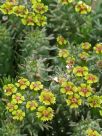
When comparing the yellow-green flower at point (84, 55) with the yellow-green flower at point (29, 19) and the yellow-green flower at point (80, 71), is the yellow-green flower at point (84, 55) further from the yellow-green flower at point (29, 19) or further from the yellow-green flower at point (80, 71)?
the yellow-green flower at point (29, 19)

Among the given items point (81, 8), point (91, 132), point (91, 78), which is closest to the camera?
point (91, 132)

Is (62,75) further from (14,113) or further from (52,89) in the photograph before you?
(14,113)

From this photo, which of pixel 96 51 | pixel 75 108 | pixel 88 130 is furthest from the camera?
pixel 96 51

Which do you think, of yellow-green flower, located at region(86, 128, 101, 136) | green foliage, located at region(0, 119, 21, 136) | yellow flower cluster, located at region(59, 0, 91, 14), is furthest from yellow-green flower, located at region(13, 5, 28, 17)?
yellow-green flower, located at region(86, 128, 101, 136)

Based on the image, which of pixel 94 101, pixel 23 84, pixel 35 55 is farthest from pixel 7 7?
pixel 94 101

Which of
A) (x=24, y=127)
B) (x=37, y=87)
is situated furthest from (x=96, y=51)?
(x=24, y=127)

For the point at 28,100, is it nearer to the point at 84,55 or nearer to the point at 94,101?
the point at 94,101

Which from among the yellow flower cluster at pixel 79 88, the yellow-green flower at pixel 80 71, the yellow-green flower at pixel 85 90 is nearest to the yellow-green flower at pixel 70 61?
the yellow flower cluster at pixel 79 88
